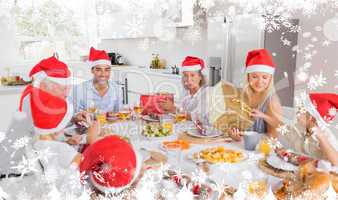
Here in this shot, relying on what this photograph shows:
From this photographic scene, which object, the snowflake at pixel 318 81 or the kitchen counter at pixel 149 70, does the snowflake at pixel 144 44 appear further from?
the snowflake at pixel 318 81

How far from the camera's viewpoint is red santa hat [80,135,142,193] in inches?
24.5

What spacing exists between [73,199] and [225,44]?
131 centimetres

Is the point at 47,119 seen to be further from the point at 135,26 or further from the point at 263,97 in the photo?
the point at 135,26

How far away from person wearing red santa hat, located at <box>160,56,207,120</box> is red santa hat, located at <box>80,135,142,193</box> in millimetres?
629

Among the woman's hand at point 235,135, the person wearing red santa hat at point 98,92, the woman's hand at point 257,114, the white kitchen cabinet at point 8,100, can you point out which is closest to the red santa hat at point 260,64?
the woman's hand at point 257,114

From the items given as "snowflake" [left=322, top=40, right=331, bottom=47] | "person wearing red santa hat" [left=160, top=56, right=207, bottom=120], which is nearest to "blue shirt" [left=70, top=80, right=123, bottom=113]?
"person wearing red santa hat" [left=160, top=56, right=207, bottom=120]

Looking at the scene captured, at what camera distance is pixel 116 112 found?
133 centimetres

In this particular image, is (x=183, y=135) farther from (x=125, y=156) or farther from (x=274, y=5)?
(x=274, y=5)

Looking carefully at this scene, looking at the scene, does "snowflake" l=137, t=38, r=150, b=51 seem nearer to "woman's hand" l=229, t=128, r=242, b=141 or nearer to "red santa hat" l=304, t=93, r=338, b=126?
"woman's hand" l=229, t=128, r=242, b=141

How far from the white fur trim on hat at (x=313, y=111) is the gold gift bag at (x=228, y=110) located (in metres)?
0.28

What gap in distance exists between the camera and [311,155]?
0.83m

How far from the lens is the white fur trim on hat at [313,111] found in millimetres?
790

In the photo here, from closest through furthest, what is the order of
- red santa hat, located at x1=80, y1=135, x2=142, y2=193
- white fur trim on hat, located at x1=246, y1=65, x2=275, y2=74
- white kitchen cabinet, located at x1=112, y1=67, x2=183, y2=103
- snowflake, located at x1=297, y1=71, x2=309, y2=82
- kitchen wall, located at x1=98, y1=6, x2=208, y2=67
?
red santa hat, located at x1=80, y1=135, x2=142, y2=193 < white fur trim on hat, located at x1=246, y1=65, x2=275, y2=74 < snowflake, located at x1=297, y1=71, x2=309, y2=82 < white kitchen cabinet, located at x1=112, y1=67, x2=183, y2=103 < kitchen wall, located at x1=98, y1=6, x2=208, y2=67

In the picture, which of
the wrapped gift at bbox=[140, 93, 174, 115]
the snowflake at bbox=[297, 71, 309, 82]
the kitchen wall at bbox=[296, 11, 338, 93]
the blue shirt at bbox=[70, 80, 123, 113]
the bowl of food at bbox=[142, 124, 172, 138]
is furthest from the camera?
the snowflake at bbox=[297, 71, 309, 82]
